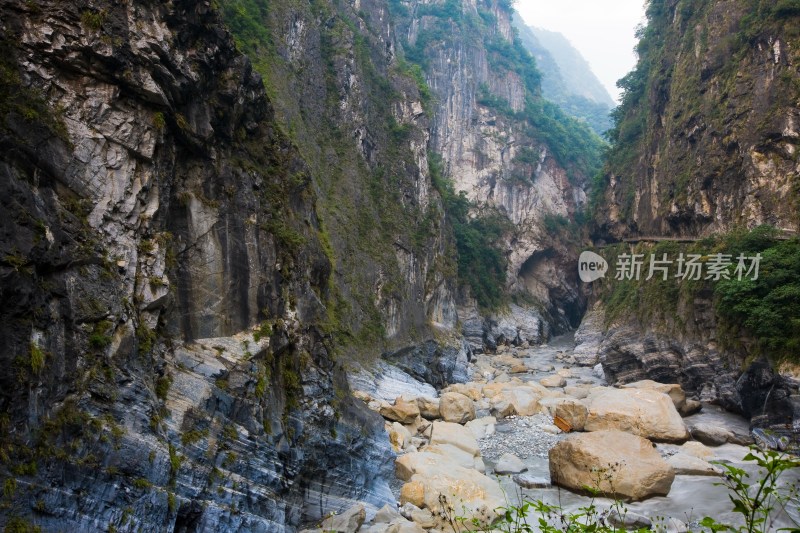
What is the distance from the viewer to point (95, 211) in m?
6.45

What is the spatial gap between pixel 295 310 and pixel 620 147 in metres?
33.8

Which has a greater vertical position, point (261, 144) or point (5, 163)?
point (261, 144)

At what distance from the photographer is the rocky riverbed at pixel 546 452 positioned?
970cm

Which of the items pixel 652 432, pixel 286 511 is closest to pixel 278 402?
pixel 286 511

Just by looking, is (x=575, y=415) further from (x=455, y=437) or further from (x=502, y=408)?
(x=455, y=437)

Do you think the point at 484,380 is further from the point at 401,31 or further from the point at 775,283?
the point at 401,31

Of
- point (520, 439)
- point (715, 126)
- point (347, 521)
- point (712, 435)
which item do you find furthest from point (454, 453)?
point (715, 126)

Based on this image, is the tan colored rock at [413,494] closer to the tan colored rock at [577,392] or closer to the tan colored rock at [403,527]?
the tan colored rock at [403,527]

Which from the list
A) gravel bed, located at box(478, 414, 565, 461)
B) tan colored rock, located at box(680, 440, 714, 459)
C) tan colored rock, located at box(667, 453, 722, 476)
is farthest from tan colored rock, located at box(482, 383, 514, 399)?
tan colored rock, located at box(667, 453, 722, 476)

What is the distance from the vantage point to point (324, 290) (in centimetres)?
1295

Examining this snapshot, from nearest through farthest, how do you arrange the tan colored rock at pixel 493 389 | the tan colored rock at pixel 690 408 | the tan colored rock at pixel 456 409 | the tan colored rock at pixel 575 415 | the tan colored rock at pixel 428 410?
the tan colored rock at pixel 575 415
the tan colored rock at pixel 456 409
the tan colored rock at pixel 690 408
the tan colored rock at pixel 428 410
the tan colored rock at pixel 493 389

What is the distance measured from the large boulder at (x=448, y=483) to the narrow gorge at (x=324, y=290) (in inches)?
2.7

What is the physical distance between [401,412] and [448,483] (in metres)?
4.92

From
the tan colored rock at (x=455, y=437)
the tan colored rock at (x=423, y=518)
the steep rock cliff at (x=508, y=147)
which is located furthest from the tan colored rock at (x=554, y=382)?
the steep rock cliff at (x=508, y=147)
